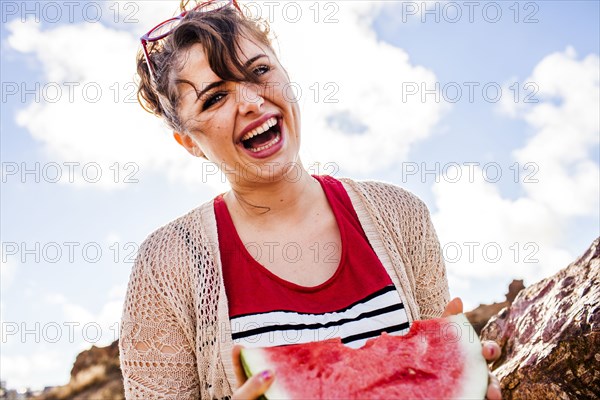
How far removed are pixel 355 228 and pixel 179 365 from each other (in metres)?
1.06

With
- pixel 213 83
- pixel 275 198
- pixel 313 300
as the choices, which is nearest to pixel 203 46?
pixel 213 83

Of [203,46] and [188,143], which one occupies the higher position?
[203,46]

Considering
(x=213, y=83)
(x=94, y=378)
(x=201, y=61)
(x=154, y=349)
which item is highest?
(x=201, y=61)

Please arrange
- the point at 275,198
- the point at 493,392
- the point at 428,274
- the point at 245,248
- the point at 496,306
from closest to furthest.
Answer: the point at 493,392 → the point at 245,248 → the point at 275,198 → the point at 428,274 → the point at 496,306

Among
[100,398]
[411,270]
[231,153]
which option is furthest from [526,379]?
[100,398]

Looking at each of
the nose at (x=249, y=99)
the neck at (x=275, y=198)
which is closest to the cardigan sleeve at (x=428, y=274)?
the neck at (x=275, y=198)

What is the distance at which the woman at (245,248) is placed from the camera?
281 cm

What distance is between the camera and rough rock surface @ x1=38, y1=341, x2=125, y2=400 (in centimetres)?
1116

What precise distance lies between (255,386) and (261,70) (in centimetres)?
163

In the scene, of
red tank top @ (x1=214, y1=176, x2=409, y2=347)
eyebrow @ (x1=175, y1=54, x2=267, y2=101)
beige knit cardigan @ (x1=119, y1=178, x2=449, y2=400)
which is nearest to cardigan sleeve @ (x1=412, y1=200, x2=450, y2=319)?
beige knit cardigan @ (x1=119, y1=178, x2=449, y2=400)

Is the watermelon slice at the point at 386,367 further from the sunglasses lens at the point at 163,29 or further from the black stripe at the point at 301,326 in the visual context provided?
the sunglasses lens at the point at 163,29

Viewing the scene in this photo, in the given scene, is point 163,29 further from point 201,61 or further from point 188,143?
point 188,143

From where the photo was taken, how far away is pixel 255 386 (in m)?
1.83

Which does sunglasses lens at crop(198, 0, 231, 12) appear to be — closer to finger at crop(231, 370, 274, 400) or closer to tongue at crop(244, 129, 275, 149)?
tongue at crop(244, 129, 275, 149)
